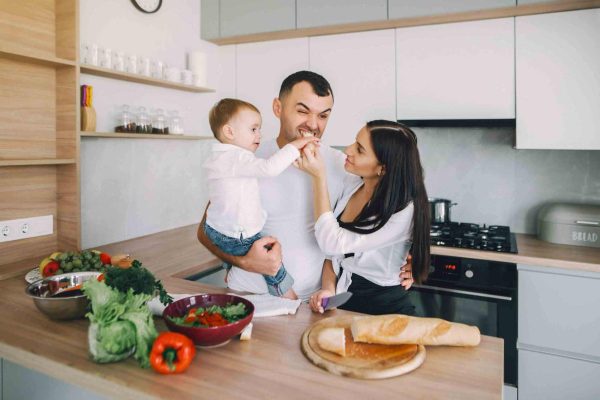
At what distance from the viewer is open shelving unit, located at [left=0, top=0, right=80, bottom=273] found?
6.98 ft

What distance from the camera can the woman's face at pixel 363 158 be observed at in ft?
5.38

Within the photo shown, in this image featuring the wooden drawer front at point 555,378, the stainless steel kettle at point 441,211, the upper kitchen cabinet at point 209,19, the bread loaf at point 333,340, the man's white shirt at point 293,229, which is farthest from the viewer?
the upper kitchen cabinet at point 209,19

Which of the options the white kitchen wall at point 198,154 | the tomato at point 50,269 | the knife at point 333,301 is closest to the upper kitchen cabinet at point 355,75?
the white kitchen wall at point 198,154

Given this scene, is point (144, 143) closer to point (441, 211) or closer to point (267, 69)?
point (267, 69)

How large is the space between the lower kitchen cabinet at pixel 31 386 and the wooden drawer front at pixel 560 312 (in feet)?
6.47

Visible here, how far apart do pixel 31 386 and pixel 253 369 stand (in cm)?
91

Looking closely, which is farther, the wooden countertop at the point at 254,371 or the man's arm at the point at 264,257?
the man's arm at the point at 264,257

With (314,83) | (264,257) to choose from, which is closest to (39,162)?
(264,257)

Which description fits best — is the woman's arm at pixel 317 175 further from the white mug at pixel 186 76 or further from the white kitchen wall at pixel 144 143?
the white mug at pixel 186 76

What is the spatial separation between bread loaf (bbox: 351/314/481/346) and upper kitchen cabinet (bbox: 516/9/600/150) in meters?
1.62

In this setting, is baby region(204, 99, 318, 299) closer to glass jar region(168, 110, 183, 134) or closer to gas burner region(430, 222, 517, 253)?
gas burner region(430, 222, 517, 253)

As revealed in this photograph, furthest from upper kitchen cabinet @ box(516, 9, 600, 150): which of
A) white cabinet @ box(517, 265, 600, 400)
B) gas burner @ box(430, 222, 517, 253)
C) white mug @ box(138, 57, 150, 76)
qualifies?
white mug @ box(138, 57, 150, 76)

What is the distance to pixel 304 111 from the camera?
1.81 meters

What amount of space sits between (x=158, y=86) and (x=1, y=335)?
196 centimetres
